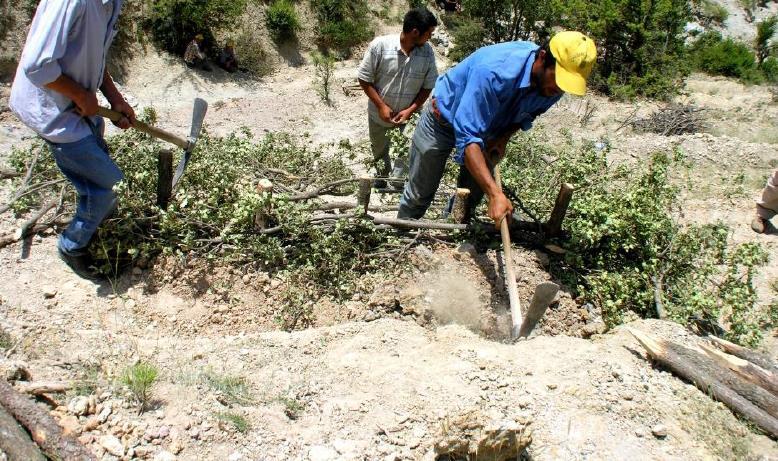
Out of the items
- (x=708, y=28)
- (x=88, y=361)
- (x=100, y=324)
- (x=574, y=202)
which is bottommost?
(x=100, y=324)

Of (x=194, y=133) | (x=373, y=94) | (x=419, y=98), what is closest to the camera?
(x=194, y=133)

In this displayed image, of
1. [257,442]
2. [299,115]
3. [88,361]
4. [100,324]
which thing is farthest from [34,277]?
[299,115]

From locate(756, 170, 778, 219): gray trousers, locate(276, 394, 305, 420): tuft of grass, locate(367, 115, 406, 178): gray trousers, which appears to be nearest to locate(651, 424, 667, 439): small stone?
locate(276, 394, 305, 420): tuft of grass

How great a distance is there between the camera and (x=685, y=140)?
26.7 ft

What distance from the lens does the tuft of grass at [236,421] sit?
2.54m

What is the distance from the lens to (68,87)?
126 inches

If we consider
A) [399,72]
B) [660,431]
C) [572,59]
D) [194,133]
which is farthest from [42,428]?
[399,72]

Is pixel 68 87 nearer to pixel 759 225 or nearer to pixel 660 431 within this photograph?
pixel 660 431

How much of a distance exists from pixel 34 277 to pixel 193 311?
3.43 ft

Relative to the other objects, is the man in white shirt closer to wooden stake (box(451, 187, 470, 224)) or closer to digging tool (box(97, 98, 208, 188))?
wooden stake (box(451, 187, 470, 224))

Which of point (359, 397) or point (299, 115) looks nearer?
point (359, 397)

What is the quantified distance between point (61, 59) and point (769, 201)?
633 centimetres

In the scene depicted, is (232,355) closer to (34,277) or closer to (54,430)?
(54,430)

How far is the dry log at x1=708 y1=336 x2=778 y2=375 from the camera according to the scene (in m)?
3.46
